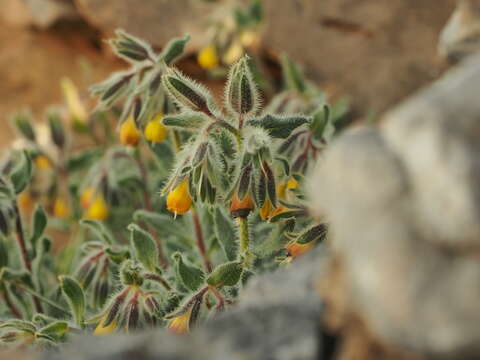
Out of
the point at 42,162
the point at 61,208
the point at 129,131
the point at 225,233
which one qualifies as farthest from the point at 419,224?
the point at 61,208

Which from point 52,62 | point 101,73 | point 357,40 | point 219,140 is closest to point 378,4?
point 357,40

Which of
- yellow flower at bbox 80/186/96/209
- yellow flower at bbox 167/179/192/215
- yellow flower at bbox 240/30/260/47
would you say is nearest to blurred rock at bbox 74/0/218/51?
yellow flower at bbox 240/30/260/47

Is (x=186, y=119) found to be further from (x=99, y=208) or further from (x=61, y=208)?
(x=61, y=208)

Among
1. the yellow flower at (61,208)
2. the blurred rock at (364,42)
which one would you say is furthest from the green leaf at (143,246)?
the blurred rock at (364,42)

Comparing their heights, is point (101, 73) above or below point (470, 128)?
below

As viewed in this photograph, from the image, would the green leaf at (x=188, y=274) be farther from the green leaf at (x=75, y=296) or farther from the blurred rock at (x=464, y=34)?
the blurred rock at (x=464, y=34)

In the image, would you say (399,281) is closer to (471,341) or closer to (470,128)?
(471,341)
